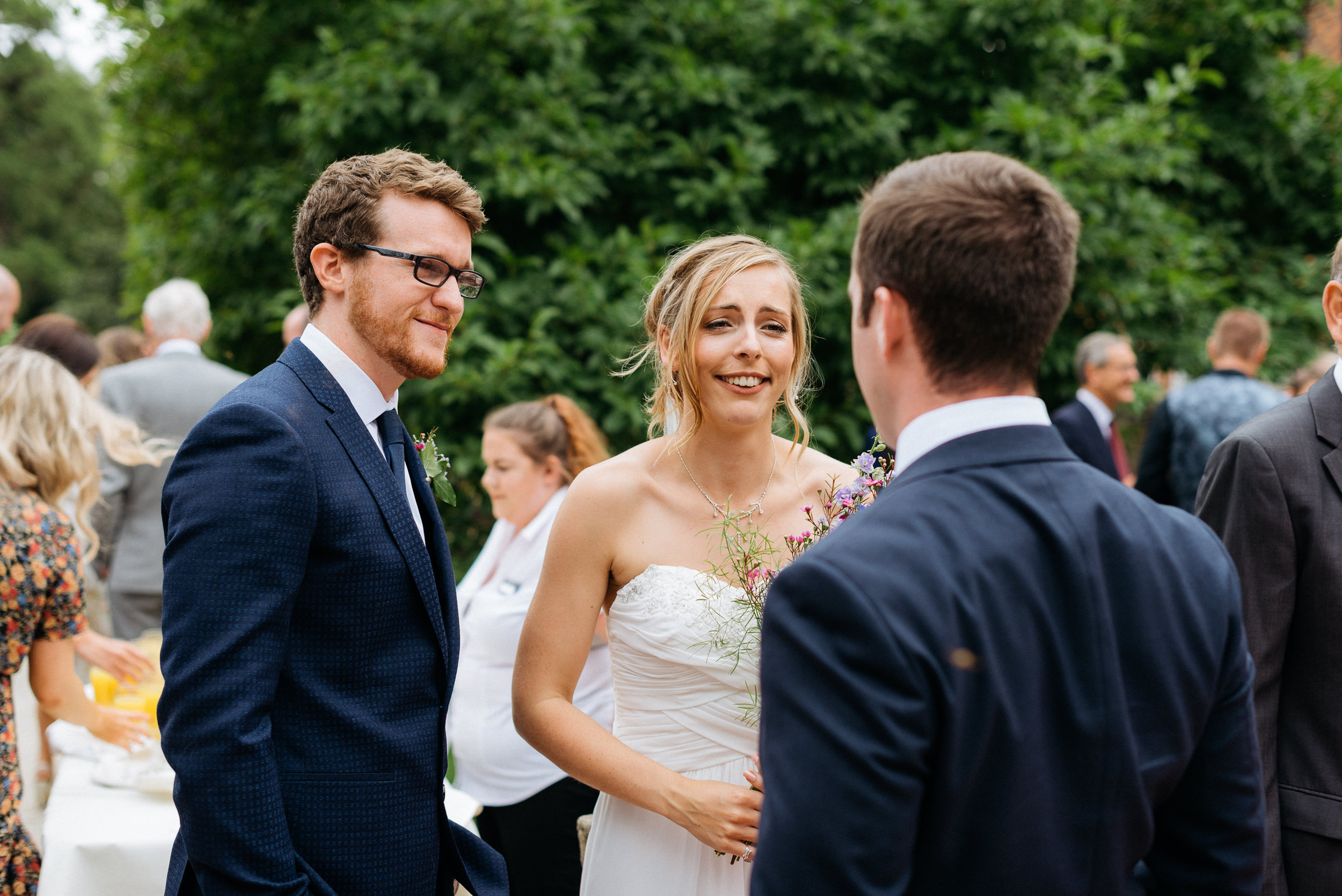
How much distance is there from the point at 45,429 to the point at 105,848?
1244 mm

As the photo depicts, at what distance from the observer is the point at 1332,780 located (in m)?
2.01

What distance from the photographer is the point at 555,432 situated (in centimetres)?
416

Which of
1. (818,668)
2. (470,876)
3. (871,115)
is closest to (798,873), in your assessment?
(818,668)

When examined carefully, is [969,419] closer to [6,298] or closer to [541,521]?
[541,521]

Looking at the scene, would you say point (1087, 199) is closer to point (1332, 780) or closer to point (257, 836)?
point (1332, 780)

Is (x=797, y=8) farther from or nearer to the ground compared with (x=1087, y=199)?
farther from the ground

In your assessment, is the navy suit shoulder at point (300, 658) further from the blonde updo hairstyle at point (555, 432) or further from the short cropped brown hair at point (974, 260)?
the blonde updo hairstyle at point (555, 432)

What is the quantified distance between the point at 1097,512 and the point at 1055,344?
5.87m

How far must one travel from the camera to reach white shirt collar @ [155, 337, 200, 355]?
212 inches

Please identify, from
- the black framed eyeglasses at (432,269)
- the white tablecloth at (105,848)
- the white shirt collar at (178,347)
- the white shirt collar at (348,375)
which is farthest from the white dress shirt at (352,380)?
the white shirt collar at (178,347)

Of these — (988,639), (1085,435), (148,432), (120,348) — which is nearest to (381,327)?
(988,639)

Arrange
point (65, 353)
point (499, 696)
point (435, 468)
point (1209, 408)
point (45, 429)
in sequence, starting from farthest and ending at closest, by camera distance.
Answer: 1. point (1209, 408)
2. point (65, 353)
3. point (499, 696)
4. point (45, 429)
5. point (435, 468)

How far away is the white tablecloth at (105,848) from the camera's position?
8.46 ft

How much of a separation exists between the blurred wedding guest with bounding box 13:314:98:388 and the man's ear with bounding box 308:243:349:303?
12.3 ft
